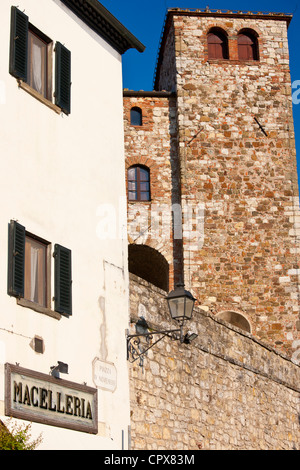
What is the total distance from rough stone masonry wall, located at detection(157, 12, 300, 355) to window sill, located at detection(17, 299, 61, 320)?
13417 mm

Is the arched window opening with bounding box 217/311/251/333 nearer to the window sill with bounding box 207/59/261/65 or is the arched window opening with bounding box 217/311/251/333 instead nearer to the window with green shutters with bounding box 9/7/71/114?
the window sill with bounding box 207/59/261/65

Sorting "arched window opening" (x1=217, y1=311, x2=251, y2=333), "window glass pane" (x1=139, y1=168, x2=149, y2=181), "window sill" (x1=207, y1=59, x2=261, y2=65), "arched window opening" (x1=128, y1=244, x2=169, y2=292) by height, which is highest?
"window sill" (x1=207, y1=59, x2=261, y2=65)

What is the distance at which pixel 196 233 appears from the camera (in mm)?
24484

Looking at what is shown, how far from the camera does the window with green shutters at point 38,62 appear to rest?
11141 mm

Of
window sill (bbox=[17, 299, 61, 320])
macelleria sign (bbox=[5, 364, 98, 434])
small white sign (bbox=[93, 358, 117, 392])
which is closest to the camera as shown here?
macelleria sign (bbox=[5, 364, 98, 434])

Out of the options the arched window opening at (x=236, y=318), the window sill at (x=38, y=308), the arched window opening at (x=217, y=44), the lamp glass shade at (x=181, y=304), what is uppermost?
the arched window opening at (x=217, y=44)

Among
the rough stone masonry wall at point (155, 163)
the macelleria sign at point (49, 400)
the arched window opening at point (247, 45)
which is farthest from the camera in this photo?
the arched window opening at point (247, 45)

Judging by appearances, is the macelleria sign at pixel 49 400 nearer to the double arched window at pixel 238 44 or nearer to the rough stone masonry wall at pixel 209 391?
the rough stone masonry wall at pixel 209 391

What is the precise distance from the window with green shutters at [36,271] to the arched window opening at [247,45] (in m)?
16.9

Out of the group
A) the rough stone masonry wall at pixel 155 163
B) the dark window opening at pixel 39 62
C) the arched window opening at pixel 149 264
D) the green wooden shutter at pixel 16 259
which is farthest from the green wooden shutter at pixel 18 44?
the arched window opening at pixel 149 264

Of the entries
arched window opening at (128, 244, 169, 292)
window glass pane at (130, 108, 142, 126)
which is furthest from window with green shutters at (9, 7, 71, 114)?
window glass pane at (130, 108, 142, 126)

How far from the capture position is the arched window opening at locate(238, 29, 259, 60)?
87.6ft

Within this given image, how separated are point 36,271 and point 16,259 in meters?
0.59
